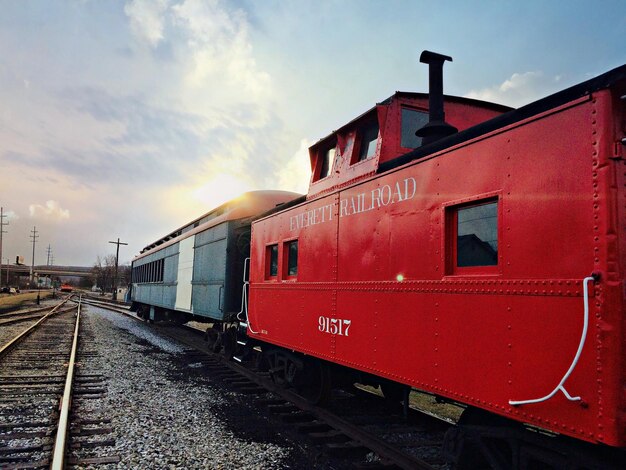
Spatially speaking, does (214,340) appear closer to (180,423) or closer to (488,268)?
(180,423)

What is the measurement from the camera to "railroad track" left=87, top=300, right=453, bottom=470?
193 inches

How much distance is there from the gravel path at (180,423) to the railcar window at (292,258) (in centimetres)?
209

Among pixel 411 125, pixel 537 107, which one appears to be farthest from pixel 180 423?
pixel 537 107

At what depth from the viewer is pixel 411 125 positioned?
611 cm

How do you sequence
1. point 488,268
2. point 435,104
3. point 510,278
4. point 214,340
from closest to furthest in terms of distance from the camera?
point 510,278
point 488,268
point 435,104
point 214,340

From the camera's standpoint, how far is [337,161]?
6484 millimetres

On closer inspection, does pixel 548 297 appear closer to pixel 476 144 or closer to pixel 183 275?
pixel 476 144

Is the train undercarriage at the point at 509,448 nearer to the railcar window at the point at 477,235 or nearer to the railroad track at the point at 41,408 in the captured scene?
the railcar window at the point at 477,235

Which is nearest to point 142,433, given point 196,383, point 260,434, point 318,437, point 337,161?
point 260,434

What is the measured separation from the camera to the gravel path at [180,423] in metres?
4.88

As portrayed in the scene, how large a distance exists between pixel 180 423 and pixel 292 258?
2.68 m

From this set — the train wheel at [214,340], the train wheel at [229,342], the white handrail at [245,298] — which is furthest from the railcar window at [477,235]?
the train wheel at [214,340]

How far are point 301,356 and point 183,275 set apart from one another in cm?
801

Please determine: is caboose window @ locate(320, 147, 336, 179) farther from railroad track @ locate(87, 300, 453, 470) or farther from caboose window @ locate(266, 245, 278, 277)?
railroad track @ locate(87, 300, 453, 470)
